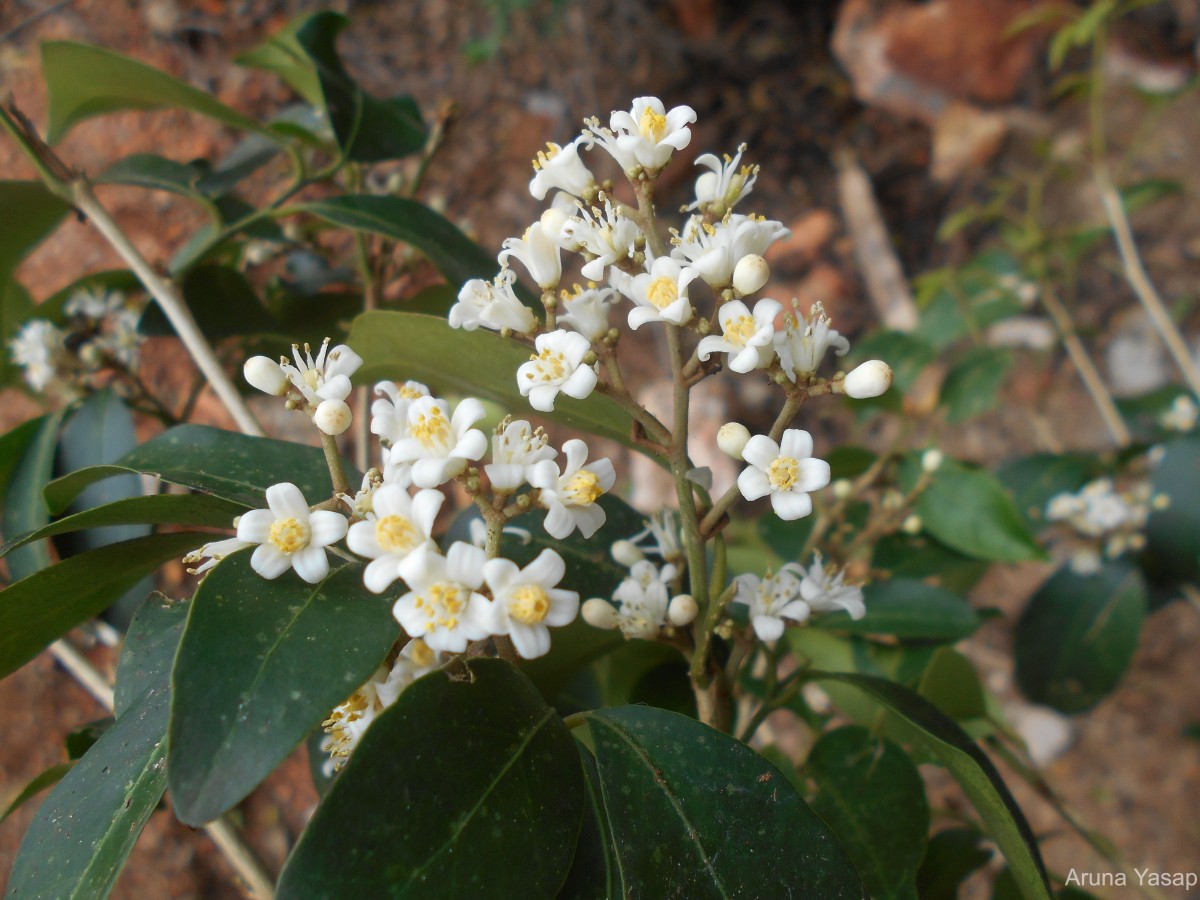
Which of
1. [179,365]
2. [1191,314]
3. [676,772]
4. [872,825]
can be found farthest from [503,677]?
[1191,314]

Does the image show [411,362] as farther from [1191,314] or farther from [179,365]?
[1191,314]

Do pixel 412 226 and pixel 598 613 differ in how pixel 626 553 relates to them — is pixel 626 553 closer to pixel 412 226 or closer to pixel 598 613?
pixel 598 613

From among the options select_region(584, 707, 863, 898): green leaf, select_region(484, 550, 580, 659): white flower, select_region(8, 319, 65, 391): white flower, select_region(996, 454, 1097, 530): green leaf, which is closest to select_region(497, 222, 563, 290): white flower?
select_region(484, 550, 580, 659): white flower

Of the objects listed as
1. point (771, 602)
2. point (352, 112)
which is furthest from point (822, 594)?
point (352, 112)

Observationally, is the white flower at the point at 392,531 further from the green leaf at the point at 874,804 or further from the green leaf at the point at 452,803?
the green leaf at the point at 874,804

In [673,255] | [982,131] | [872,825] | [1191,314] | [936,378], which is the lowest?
[1191,314]

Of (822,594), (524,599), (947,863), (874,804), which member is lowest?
(947,863)
